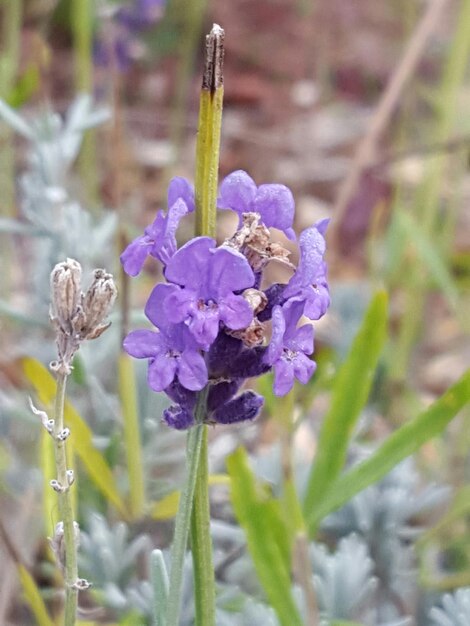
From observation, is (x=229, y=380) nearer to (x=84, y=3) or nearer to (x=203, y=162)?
(x=203, y=162)

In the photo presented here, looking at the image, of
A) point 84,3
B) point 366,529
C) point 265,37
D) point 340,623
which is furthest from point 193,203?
point 265,37

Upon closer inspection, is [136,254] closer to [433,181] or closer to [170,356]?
[170,356]

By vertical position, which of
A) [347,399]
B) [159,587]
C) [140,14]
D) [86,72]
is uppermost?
[140,14]

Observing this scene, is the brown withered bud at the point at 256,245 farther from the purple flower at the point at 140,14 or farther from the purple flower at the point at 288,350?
the purple flower at the point at 140,14

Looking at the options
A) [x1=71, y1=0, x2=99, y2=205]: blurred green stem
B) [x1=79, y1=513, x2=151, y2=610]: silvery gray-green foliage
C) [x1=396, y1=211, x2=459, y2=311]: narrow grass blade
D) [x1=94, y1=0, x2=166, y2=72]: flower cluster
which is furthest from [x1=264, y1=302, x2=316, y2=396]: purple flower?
[x1=94, y1=0, x2=166, y2=72]: flower cluster

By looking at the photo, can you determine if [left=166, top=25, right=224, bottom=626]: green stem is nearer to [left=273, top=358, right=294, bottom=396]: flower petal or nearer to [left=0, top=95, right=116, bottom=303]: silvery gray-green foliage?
[left=273, top=358, right=294, bottom=396]: flower petal

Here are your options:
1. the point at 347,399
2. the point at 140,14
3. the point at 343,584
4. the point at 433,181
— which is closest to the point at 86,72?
the point at 140,14

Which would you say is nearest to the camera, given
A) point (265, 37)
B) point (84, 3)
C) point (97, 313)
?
→ point (97, 313)
